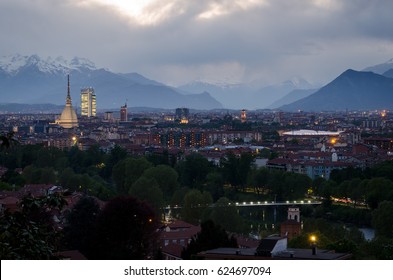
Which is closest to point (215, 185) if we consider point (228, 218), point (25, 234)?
point (228, 218)

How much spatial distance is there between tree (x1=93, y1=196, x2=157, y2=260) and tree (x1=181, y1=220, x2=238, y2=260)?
1.65 feet

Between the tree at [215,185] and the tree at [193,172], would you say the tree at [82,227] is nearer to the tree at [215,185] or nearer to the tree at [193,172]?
the tree at [215,185]

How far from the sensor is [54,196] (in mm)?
2359

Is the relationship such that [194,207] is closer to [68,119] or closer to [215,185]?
[215,185]

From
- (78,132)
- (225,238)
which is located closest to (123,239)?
(225,238)

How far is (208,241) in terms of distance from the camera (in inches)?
316

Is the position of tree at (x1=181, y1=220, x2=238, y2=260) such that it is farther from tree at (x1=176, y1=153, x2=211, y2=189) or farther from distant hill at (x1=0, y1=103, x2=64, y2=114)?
distant hill at (x1=0, y1=103, x2=64, y2=114)

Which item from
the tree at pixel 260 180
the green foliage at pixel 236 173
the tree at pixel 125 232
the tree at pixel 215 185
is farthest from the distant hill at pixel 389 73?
the tree at pixel 125 232

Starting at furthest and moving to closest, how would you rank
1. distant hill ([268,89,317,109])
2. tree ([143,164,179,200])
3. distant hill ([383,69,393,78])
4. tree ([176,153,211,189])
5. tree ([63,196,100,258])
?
distant hill ([268,89,317,109]) < distant hill ([383,69,393,78]) < tree ([176,153,211,189]) < tree ([143,164,179,200]) < tree ([63,196,100,258])

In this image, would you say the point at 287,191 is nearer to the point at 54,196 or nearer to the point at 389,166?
the point at 389,166

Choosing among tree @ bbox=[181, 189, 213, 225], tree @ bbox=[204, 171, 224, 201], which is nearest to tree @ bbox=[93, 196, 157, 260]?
tree @ bbox=[181, 189, 213, 225]

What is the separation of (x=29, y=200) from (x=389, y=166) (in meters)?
18.7

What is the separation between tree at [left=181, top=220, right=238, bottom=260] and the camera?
7.95 m

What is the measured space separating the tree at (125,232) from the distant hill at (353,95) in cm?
12450
